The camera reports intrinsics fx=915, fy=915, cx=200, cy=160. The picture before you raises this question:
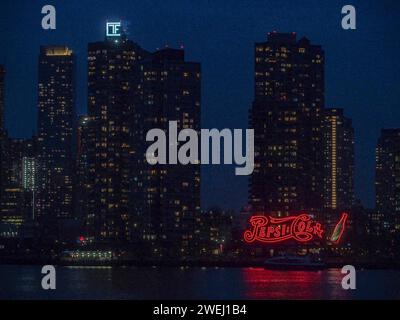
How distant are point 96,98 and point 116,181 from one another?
43.8 ft

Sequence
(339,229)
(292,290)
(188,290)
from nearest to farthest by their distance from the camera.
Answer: (188,290) < (292,290) < (339,229)

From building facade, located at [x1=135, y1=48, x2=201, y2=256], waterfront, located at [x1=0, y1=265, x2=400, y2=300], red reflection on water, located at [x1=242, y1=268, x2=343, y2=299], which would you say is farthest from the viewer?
building facade, located at [x1=135, y1=48, x2=201, y2=256]

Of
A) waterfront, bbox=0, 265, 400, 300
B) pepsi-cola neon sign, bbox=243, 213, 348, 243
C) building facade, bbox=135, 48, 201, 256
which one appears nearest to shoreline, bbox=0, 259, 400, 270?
building facade, bbox=135, 48, 201, 256

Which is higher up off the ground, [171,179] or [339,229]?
[171,179]

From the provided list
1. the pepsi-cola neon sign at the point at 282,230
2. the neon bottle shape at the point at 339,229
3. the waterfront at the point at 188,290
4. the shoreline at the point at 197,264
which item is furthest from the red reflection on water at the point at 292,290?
the shoreline at the point at 197,264

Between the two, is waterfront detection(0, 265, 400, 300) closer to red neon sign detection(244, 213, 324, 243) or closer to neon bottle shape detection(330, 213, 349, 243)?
red neon sign detection(244, 213, 324, 243)

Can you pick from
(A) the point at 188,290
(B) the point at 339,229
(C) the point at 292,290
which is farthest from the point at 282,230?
(A) the point at 188,290

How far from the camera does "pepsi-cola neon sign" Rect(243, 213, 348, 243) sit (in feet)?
221

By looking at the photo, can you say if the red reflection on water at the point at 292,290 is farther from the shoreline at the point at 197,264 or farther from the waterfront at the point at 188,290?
the shoreline at the point at 197,264

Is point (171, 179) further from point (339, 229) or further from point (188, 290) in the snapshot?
point (188, 290)

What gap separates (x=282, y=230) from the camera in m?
69.2

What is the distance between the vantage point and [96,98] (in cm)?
10338

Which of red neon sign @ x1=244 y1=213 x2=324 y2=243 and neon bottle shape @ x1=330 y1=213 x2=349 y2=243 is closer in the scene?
red neon sign @ x1=244 y1=213 x2=324 y2=243
